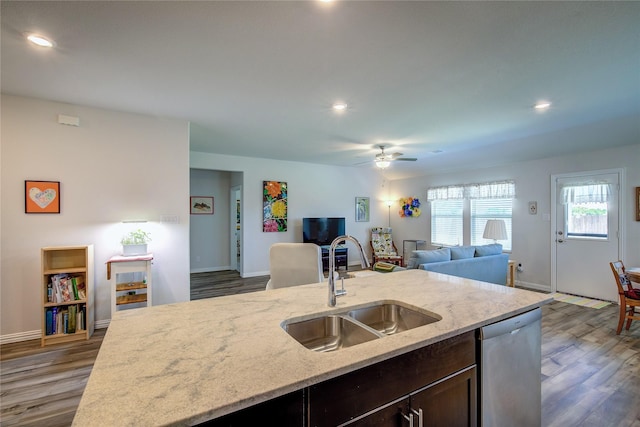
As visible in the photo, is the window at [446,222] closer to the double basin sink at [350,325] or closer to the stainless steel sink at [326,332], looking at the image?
the double basin sink at [350,325]

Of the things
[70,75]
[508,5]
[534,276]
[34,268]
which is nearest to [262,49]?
[508,5]

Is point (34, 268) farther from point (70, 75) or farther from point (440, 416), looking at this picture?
point (440, 416)

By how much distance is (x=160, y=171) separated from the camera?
365 cm

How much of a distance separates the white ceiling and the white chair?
5.04 ft

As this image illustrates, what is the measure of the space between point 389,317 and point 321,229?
5.07 m

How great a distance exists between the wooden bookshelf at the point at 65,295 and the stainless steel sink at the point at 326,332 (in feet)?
9.50

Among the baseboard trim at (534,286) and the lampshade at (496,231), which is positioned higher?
the lampshade at (496,231)

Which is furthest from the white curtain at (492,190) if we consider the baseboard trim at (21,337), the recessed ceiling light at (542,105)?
the baseboard trim at (21,337)

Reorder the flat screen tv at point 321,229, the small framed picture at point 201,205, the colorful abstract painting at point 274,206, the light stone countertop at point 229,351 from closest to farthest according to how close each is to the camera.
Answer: the light stone countertop at point 229,351, the colorful abstract painting at point 274,206, the flat screen tv at point 321,229, the small framed picture at point 201,205

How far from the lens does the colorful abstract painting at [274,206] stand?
20.5 feet

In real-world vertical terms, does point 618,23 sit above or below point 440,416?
above

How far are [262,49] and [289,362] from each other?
2.10 meters

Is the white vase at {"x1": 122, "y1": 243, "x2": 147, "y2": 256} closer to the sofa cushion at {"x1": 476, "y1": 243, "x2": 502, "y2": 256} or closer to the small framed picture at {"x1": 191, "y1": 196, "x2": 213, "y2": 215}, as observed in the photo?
the small framed picture at {"x1": 191, "y1": 196, "x2": 213, "y2": 215}

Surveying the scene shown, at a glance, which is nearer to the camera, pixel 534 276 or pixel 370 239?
pixel 534 276
